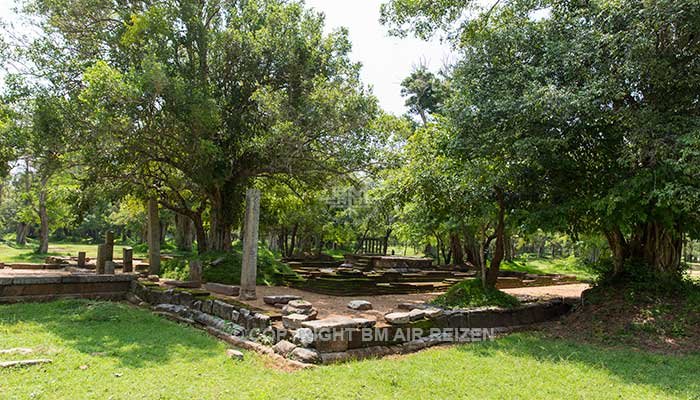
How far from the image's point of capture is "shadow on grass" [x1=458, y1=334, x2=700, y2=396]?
5.66 m

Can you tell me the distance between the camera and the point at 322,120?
12.8m

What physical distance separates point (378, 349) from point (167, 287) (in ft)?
18.8

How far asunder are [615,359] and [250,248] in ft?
21.8

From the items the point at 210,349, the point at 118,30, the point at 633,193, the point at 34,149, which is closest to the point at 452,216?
the point at 633,193

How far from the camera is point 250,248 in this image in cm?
930

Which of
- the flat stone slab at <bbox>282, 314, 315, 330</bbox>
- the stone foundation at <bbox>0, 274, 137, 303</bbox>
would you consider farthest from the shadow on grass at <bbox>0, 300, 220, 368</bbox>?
the flat stone slab at <bbox>282, 314, 315, 330</bbox>

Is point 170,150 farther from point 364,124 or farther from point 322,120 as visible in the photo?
point 364,124

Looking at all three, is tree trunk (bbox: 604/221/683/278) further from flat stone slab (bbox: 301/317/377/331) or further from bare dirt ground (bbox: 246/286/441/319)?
flat stone slab (bbox: 301/317/377/331)

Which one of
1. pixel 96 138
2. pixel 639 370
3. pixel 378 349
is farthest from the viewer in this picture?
pixel 96 138

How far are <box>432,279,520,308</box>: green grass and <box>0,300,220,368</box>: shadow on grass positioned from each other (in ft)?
15.4

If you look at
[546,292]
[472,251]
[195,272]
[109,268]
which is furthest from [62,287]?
[472,251]

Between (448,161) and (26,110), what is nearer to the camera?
(448,161)

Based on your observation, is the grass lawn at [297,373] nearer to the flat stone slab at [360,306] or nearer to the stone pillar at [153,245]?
the flat stone slab at [360,306]

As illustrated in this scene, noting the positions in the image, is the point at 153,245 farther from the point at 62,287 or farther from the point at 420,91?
the point at 420,91
